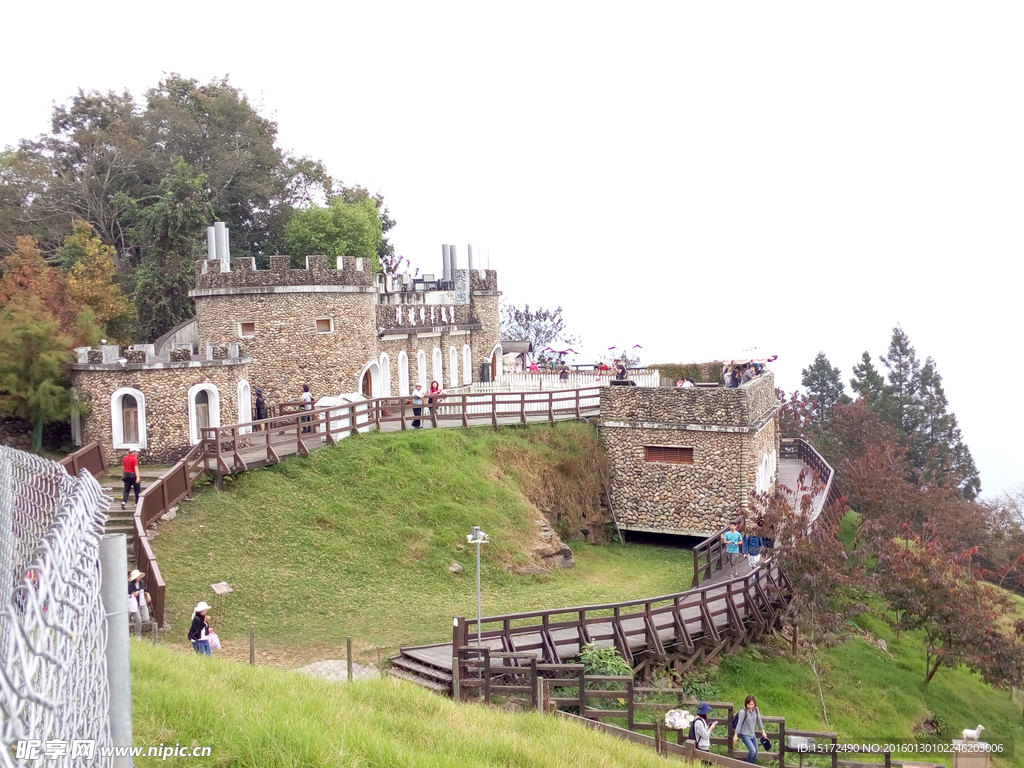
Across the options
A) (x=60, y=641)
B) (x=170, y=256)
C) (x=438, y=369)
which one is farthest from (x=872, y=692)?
(x=170, y=256)

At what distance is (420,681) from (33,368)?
14.3 m

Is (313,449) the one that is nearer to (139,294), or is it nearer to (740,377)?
(740,377)

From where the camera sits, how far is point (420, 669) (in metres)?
13.4

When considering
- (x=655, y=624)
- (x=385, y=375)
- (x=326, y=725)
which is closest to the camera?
(x=326, y=725)

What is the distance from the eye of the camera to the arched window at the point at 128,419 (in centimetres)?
2209

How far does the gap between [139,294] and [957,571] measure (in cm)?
3001

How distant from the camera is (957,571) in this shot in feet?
65.4

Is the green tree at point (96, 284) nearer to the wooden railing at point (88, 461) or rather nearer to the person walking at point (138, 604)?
the wooden railing at point (88, 461)

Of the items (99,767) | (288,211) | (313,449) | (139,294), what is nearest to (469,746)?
(99,767)

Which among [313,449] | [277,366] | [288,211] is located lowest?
[313,449]

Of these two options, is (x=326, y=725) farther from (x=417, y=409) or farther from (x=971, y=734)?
(x=417, y=409)

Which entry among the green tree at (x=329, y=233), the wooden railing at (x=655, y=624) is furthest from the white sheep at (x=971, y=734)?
the green tree at (x=329, y=233)

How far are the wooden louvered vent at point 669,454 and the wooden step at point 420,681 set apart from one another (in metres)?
13.9

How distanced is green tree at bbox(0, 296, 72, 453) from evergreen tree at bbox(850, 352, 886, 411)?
4330 centimetres
